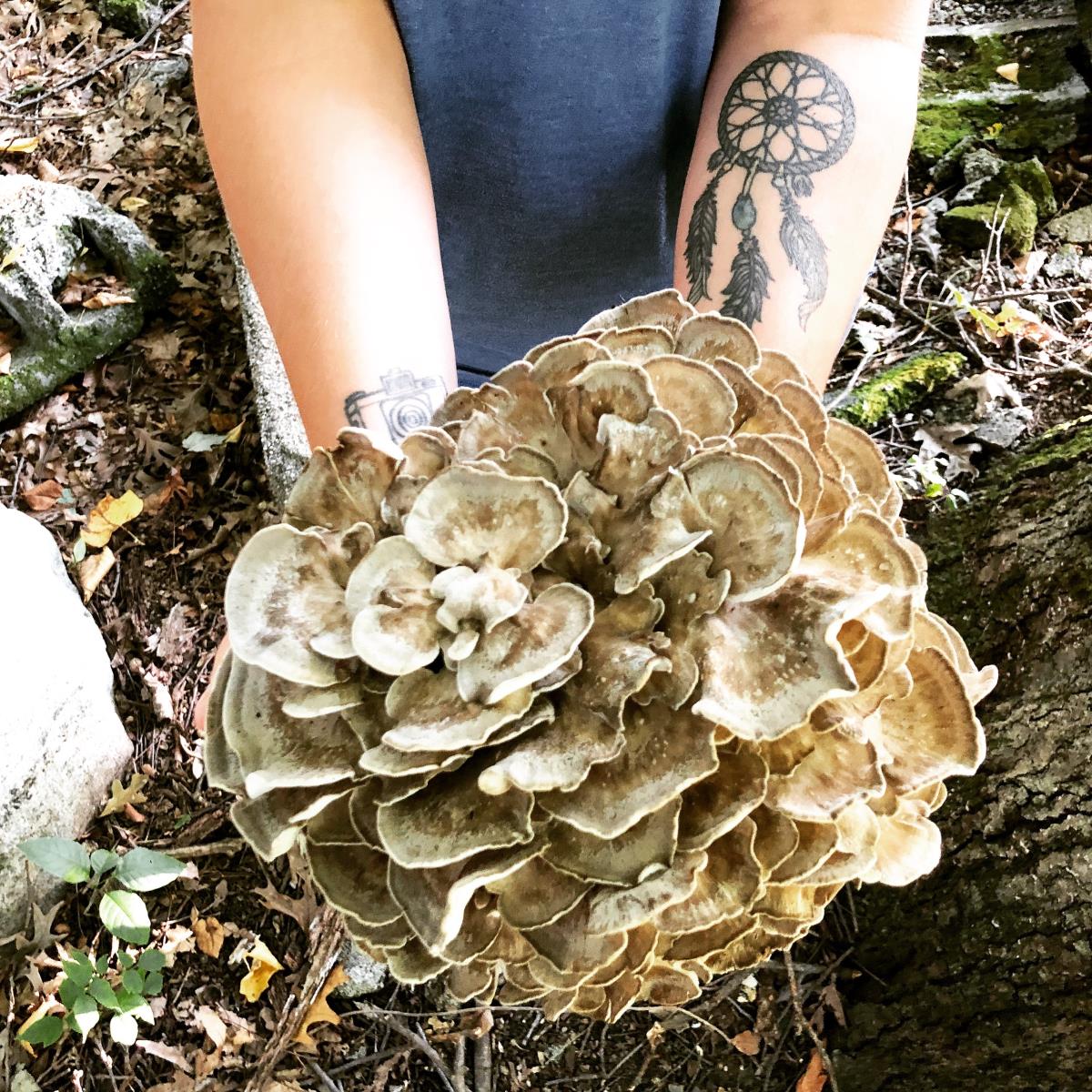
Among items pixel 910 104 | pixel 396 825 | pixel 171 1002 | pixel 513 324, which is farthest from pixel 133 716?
pixel 910 104

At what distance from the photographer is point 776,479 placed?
1295 mm

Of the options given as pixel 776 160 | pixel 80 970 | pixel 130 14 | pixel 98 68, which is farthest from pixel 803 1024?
pixel 130 14

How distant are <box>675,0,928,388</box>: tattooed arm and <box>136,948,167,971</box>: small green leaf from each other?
2.84m

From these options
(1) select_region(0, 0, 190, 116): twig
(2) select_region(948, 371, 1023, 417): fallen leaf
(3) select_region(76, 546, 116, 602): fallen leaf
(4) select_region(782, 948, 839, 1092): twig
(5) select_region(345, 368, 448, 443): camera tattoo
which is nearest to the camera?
(5) select_region(345, 368, 448, 443): camera tattoo

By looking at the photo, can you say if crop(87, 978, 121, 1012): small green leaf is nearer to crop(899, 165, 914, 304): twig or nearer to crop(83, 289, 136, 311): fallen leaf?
crop(83, 289, 136, 311): fallen leaf

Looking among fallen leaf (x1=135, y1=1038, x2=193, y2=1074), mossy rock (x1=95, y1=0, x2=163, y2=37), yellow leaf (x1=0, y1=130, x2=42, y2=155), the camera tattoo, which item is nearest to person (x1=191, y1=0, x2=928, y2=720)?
the camera tattoo

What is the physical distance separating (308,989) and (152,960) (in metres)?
0.55

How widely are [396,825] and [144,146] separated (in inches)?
231

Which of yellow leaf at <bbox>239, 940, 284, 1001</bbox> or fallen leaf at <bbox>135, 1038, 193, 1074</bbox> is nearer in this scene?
fallen leaf at <bbox>135, 1038, 193, 1074</bbox>

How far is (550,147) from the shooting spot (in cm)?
297

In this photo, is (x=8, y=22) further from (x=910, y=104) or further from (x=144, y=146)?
(x=910, y=104)

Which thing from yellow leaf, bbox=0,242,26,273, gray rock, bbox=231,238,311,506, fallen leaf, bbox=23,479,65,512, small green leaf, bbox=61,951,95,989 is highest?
yellow leaf, bbox=0,242,26,273

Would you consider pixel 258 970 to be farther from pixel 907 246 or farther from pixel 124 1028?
pixel 907 246

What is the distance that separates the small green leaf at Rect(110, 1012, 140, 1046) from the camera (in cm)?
293
